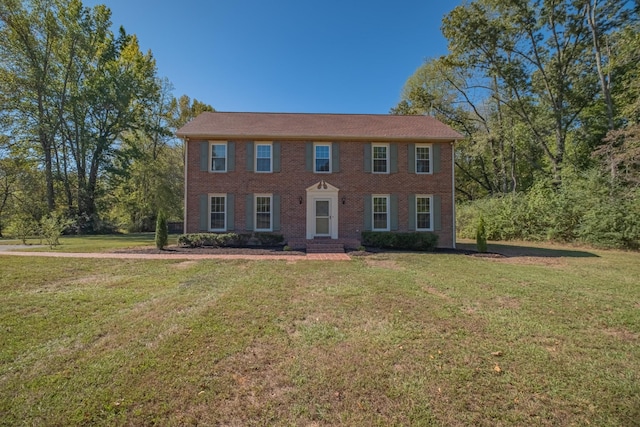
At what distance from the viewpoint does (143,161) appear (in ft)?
82.9

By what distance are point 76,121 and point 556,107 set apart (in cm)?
3472

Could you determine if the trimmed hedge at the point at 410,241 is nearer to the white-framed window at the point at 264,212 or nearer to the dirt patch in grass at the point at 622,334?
the white-framed window at the point at 264,212

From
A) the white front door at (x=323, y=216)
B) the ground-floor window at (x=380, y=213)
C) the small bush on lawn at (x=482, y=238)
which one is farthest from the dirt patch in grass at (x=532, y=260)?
the white front door at (x=323, y=216)

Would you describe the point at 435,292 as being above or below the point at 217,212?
below

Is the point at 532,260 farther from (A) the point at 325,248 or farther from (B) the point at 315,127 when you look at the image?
(B) the point at 315,127

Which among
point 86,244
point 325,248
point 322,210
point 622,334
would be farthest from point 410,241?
point 86,244

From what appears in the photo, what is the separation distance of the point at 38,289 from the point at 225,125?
10.3 meters

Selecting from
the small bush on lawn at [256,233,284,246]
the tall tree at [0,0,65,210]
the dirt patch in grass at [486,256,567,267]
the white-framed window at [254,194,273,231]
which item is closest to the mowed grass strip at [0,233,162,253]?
the white-framed window at [254,194,273,231]

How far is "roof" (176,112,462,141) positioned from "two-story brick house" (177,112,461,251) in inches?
3.4

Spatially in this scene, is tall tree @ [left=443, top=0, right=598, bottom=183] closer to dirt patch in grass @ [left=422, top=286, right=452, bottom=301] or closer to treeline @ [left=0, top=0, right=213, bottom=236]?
dirt patch in grass @ [left=422, top=286, right=452, bottom=301]

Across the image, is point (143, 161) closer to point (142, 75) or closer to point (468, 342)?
point (142, 75)

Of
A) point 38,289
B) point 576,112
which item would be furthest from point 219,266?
point 576,112

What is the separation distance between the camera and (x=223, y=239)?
1204cm

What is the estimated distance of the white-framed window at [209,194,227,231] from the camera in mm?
13367
